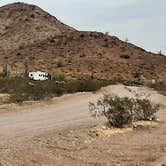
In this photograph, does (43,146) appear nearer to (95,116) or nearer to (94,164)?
(94,164)

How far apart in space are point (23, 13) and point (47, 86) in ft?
277

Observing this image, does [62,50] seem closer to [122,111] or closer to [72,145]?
[122,111]

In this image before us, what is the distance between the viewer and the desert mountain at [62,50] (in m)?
103

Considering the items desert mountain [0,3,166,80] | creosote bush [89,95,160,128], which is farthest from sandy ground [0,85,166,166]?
desert mountain [0,3,166,80]

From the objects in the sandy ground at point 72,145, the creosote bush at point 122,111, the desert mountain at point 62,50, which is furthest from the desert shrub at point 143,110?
the desert mountain at point 62,50

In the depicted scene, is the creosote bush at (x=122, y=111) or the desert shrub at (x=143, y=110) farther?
the desert shrub at (x=143, y=110)

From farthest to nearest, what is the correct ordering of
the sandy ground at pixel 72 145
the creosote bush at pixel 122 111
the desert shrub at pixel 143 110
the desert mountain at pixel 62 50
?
the desert mountain at pixel 62 50, the desert shrub at pixel 143 110, the creosote bush at pixel 122 111, the sandy ground at pixel 72 145

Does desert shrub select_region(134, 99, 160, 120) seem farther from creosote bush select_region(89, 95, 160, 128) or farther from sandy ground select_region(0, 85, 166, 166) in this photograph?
sandy ground select_region(0, 85, 166, 166)

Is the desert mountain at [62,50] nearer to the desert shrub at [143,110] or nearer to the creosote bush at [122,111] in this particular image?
the desert shrub at [143,110]

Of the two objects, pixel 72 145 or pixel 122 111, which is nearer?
pixel 72 145

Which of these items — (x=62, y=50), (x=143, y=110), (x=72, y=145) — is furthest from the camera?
(x=62, y=50)

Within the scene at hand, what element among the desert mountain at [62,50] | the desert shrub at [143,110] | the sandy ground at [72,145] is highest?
the desert mountain at [62,50]

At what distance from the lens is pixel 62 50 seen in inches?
4444

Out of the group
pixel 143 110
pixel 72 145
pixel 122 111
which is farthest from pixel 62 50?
pixel 72 145
